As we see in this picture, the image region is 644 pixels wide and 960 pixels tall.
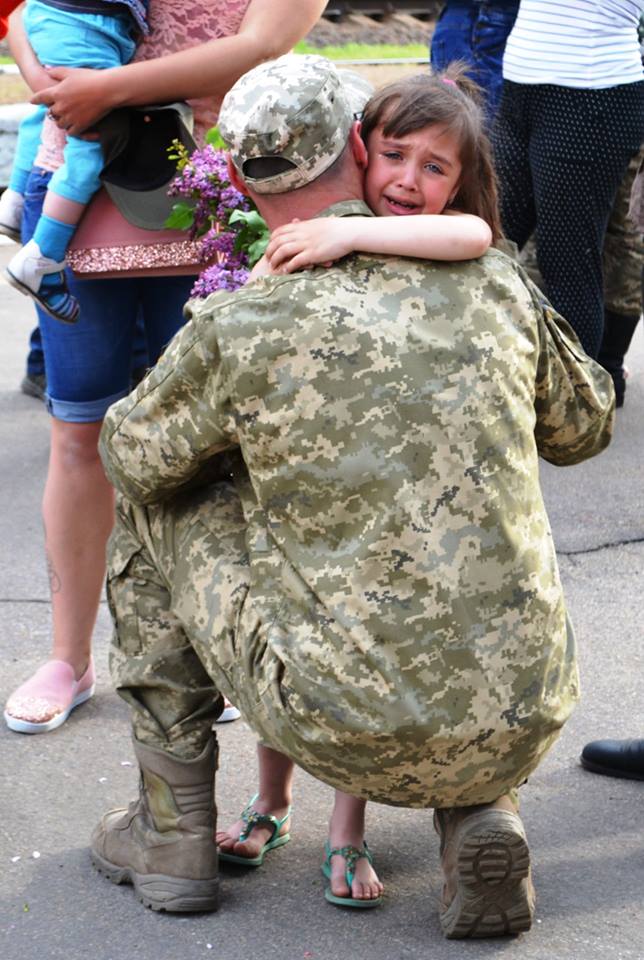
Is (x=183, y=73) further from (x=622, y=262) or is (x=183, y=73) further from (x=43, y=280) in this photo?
(x=622, y=262)

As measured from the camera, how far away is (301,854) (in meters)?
2.96

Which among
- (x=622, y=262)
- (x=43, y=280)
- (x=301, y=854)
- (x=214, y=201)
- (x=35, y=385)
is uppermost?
(x=214, y=201)

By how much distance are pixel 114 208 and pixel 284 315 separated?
99 centimetres

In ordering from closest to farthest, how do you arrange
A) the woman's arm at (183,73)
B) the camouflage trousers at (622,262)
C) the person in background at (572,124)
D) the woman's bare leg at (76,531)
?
the woman's arm at (183,73)
the woman's bare leg at (76,531)
the person in background at (572,124)
the camouflage trousers at (622,262)

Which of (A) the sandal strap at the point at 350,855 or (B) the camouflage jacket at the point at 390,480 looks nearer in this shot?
(B) the camouflage jacket at the point at 390,480

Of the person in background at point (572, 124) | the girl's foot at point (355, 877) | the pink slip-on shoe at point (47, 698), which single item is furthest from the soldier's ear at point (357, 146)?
the person in background at point (572, 124)

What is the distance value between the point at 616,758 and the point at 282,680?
1115 millimetres

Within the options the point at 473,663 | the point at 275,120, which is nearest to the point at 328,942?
the point at 473,663

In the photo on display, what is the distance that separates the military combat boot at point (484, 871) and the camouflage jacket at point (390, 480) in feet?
0.39

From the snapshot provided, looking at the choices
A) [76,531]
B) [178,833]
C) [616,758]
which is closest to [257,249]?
[76,531]

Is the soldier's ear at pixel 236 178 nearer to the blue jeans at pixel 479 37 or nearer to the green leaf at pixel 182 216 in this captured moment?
the green leaf at pixel 182 216

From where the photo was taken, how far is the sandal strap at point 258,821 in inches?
116

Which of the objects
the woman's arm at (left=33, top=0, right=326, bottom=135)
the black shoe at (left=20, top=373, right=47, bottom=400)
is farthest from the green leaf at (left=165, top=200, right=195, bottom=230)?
the black shoe at (left=20, top=373, right=47, bottom=400)

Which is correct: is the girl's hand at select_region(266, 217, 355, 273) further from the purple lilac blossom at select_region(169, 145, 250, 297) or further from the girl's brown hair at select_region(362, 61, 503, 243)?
the purple lilac blossom at select_region(169, 145, 250, 297)
